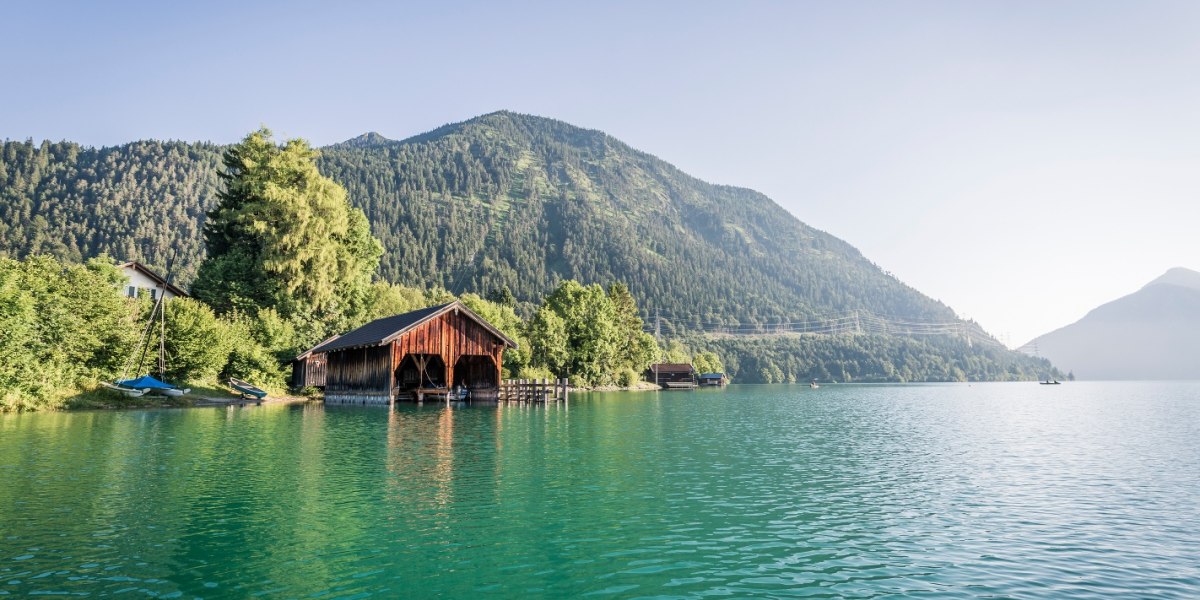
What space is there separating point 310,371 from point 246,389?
12.2 m

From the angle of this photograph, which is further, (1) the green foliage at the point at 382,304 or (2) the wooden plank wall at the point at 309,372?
(1) the green foliage at the point at 382,304

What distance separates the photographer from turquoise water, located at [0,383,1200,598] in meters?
9.92

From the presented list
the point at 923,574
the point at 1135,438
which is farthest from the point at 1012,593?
the point at 1135,438

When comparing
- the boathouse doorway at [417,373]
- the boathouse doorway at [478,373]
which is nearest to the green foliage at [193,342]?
the boathouse doorway at [417,373]

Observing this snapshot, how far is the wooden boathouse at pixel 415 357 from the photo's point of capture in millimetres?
50625

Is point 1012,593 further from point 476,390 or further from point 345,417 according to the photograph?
point 476,390

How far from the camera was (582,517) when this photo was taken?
1391 centimetres

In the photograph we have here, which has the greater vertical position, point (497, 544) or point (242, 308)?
point (242, 308)

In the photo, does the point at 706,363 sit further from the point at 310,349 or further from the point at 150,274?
the point at 150,274

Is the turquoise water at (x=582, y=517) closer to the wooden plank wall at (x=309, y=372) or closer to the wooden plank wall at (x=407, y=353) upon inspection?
the wooden plank wall at (x=407, y=353)

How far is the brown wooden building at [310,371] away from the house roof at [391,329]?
2.76 meters

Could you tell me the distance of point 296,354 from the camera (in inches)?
2351

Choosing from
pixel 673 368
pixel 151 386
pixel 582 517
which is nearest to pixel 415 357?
pixel 151 386

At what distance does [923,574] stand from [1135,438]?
29.6 metres
